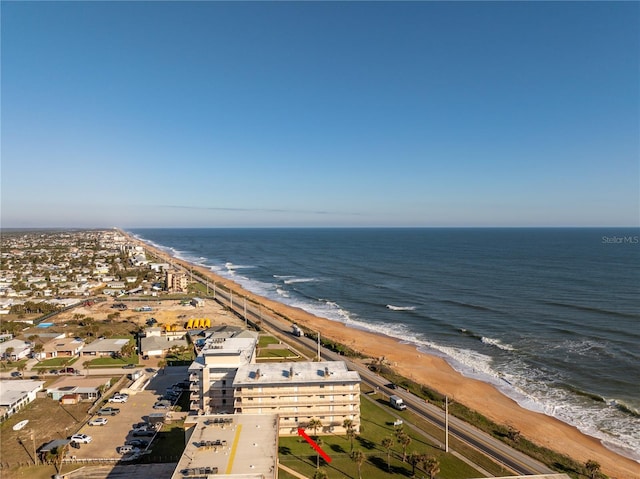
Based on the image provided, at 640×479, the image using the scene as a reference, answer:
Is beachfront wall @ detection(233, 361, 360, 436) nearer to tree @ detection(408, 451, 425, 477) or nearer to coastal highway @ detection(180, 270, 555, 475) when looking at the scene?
tree @ detection(408, 451, 425, 477)

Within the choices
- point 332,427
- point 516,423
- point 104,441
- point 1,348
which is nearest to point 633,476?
point 516,423

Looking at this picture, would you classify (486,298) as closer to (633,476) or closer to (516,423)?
(516,423)

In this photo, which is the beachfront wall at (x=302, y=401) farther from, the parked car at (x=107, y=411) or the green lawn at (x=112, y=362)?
the green lawn at (x=112, y=362)

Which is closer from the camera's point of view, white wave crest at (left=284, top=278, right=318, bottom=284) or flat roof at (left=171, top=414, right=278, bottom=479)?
flat roof at (left=171, top=414, right=278, bottom=479)

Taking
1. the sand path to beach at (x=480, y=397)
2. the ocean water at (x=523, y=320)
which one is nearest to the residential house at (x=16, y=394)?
the sand path to beach at (x=480, y=397)

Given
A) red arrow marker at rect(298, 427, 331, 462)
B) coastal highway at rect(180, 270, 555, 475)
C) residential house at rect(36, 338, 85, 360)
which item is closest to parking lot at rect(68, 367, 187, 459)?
red arrow marker at rect(298, 427, 331, 462)

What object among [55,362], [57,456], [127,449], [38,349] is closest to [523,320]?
[127,449]
